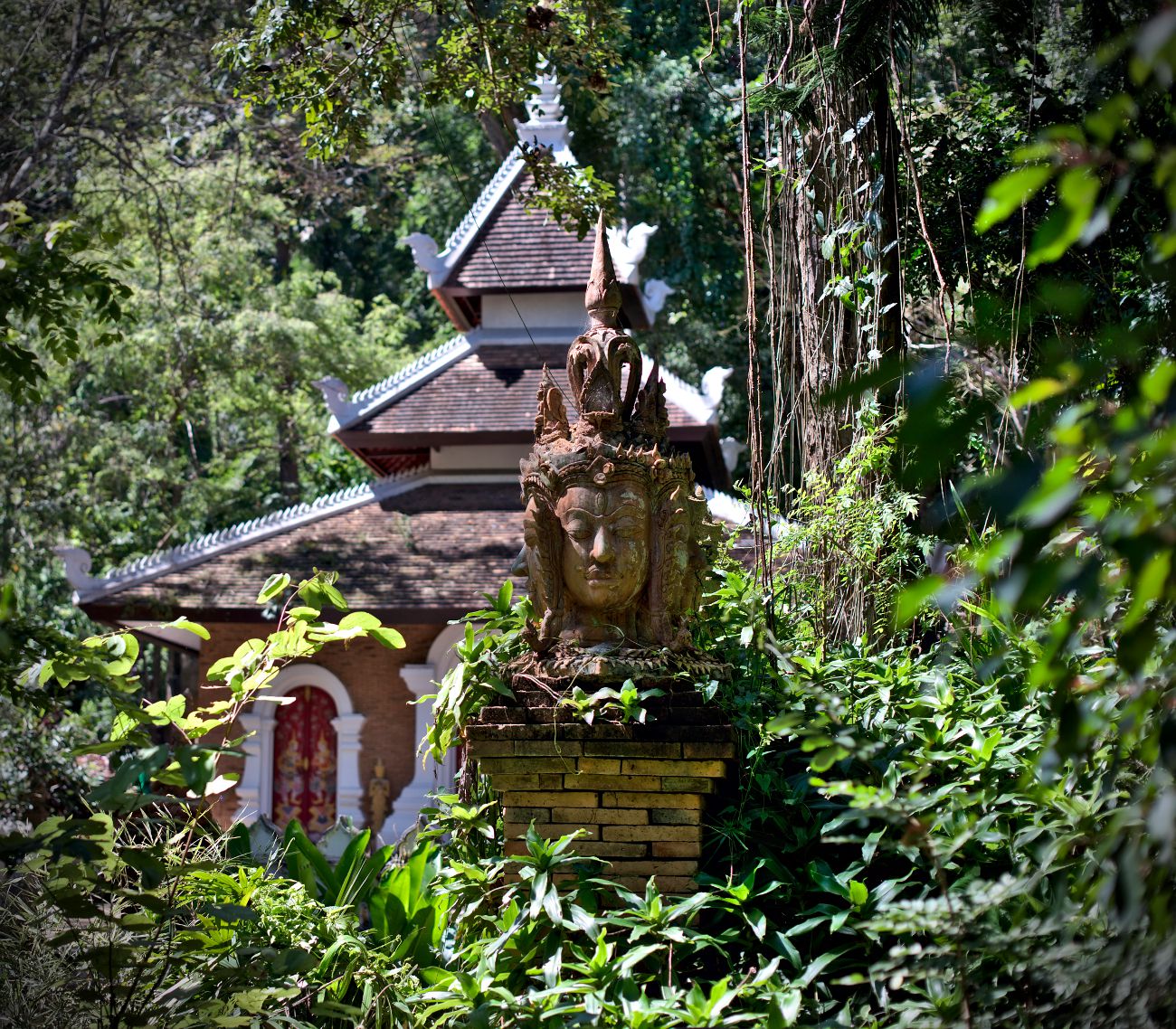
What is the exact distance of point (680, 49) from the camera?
1764 centimetres

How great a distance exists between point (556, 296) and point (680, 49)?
634 cm

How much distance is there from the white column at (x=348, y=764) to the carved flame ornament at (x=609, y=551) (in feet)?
25.3

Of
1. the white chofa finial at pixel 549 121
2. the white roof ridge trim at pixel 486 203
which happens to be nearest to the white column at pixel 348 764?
the white roof ridge trim at pixel 486 203

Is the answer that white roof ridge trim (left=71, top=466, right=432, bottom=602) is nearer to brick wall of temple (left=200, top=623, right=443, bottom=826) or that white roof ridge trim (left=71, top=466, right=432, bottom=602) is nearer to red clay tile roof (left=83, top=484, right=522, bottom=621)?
red clay tile roof (left=83, top=484, right=522, bottom=621)

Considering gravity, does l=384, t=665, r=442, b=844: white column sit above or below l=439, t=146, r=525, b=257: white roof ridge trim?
below

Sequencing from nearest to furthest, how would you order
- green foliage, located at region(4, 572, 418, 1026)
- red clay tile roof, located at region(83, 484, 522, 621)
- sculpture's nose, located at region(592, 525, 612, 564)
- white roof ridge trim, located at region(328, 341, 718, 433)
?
green foliage, located at region(4, 572, 418, 1026) < sculpture's nose, located at region(592, 525, 612, 564) < red clay tile roof, located at region(83, 484, 522, 621) < white roof ridge trim, located at region(328, 341, 718, 433)

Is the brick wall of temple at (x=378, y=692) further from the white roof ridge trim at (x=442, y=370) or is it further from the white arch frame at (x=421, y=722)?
the white roof ridge trim at (x=442, y=370)

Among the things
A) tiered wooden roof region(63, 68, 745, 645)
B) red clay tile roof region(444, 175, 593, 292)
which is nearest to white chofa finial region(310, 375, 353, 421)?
tiered wooden roof region(63, 68, 745, 645)

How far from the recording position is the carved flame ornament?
4.52 metres

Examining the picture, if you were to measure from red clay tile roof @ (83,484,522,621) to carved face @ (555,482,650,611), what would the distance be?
6.26m

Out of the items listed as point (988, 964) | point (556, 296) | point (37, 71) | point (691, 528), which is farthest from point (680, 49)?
point (988, 964)

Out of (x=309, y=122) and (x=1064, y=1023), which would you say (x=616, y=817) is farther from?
(x=309, y=122)

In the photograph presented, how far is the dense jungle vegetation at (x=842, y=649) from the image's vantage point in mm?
1976

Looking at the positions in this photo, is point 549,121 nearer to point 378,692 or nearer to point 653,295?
point 653,295
